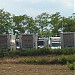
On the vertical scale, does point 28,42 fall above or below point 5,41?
below

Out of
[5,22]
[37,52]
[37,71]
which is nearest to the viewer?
[37,71]

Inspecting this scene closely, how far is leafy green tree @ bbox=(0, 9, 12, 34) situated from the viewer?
6584cm

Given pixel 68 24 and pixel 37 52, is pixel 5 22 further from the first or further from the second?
pixel 37 52

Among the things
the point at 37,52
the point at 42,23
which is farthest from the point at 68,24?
the point at 37,52

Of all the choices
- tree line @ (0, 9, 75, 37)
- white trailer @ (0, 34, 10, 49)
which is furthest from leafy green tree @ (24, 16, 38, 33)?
white trailer @ (0, 34, 10, 49)

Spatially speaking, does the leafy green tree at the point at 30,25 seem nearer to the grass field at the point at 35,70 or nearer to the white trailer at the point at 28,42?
the white trailer at the point at 28,42

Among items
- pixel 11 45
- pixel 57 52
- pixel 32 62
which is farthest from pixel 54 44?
pixel 32 62

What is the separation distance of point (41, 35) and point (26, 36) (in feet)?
90.7

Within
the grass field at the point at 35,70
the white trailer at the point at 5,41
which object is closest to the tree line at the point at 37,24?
the white trailer at the point at 5,41

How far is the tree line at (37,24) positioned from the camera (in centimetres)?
6812

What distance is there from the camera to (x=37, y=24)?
72.2 meters

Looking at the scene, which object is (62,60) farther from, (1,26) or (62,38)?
(1,26)

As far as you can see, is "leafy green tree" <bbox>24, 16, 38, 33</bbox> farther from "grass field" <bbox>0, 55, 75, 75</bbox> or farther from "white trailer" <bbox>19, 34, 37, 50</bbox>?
"grass field" <bbox>0, 55, 75, 75</bbox>

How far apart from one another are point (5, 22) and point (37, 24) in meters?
8.39
